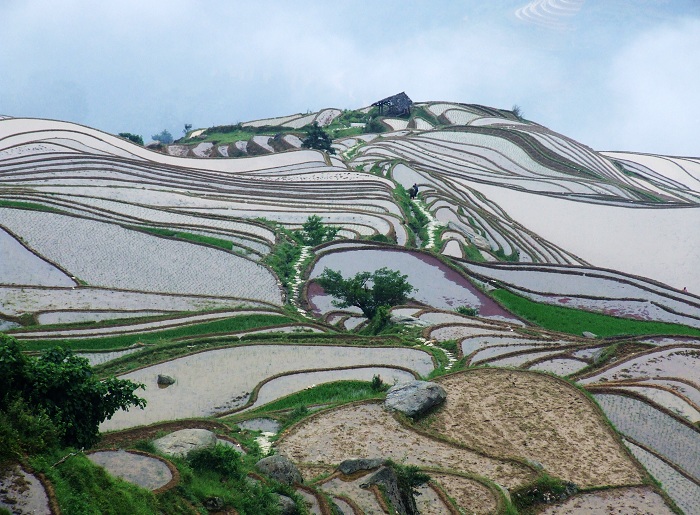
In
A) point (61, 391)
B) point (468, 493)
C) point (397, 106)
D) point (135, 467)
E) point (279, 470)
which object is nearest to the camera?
point (135, 467)

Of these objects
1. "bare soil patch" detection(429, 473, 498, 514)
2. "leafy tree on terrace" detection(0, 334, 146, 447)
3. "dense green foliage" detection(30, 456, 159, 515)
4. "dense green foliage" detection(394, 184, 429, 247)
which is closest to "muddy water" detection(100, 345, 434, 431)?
Result: "leafy tree on terrace" detection(0, 334, 146, 447)

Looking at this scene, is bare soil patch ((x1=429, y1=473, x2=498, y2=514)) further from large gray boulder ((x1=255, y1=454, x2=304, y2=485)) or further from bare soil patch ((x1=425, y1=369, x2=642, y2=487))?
large gray boulder ((x1=255, y1=454, x2=304, y2=485))

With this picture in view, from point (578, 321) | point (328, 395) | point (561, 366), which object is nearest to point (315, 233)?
point (578, 321)

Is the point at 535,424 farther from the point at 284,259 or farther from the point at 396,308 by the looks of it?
the point at 284,259

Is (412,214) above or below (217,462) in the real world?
above

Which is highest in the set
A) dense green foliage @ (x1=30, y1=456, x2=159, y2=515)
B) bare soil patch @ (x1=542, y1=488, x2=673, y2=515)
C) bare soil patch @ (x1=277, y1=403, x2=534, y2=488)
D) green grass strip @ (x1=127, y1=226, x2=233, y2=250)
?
green grass strip @ (x1=127, y1=226, x2=233, y2=250)

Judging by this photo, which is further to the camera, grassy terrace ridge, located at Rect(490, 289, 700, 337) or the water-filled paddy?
grassy terrace ridge, located at Rect(490, 289, 700, 337)
